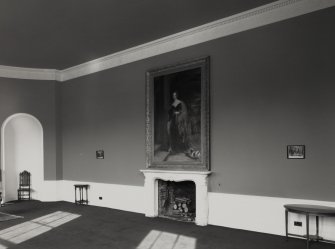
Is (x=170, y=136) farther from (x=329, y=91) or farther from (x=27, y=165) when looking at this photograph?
(x=27, y=165)

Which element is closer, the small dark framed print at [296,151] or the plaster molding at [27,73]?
the small dark framed print at [296,151]

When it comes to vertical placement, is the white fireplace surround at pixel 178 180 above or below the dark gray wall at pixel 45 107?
below

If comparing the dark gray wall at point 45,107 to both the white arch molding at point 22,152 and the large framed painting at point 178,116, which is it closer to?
the white arch molding at point 22,152

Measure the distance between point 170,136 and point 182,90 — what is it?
3.87 feet

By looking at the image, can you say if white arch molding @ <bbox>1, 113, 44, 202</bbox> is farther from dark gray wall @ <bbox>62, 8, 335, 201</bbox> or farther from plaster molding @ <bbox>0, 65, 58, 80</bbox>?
dark gray wall @ <bbox>62, 8, 335, 201</bbox>

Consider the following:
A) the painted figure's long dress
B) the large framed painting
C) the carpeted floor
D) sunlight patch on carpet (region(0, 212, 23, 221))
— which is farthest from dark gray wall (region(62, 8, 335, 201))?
sunlight patch on carpet (region(0, 212, 23, 221))

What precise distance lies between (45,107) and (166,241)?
7.47 meters

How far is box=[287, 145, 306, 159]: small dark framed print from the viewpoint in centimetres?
643

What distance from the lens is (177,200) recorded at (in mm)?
8531

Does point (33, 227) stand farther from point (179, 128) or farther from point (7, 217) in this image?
point (179, 128)

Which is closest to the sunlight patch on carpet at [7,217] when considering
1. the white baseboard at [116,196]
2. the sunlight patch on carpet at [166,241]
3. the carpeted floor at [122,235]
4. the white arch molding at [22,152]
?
the carpeted floor at [122,235]

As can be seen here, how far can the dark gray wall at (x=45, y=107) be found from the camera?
38.0 feet

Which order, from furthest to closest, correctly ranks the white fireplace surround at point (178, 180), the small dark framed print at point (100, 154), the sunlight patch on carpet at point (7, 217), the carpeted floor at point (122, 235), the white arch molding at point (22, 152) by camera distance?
the white arch molding at point (22, 152) < the small dark framed print at point (100, 154) < the sunlight patch on carpet at point (7, 217) < the white fireplace surround at point (178, 180) < the carpeted floor at point (122, 235)

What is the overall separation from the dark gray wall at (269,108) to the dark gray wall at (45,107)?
142 inches
